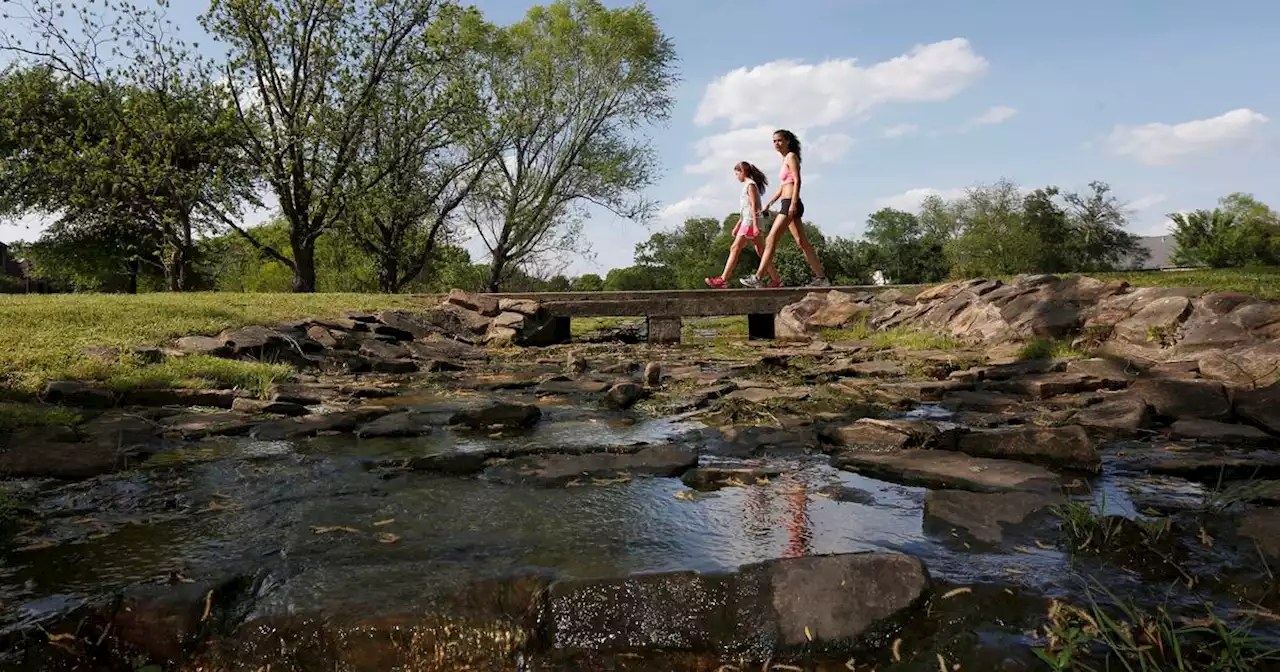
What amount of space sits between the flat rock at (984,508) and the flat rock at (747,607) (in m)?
0.65

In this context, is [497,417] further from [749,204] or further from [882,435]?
[749,204]

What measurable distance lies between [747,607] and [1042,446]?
7.98ft

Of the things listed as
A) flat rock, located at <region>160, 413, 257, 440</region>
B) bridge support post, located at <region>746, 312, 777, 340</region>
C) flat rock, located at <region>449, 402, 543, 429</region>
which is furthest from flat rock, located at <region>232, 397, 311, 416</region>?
bridge support post, located at <region>746, 312, 777, 340</region>

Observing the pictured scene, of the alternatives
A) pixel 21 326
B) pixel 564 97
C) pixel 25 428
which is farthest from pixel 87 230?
pixel 25 428

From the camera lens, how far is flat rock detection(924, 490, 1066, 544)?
2768mm

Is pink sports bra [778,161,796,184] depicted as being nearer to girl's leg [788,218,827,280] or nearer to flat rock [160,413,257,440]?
girl's leg [788,218,827,280]

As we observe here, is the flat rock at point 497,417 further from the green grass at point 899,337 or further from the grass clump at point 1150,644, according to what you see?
the green grass at point 899,337

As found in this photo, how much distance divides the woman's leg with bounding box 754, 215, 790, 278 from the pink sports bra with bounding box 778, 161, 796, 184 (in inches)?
22.2

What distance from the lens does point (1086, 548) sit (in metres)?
2.54

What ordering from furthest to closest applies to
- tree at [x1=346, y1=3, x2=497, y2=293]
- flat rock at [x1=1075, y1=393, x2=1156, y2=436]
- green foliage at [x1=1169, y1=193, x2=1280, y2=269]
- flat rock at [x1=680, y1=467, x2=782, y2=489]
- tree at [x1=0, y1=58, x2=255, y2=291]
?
green foliage at [x1=1169, y1=193, x2=1280, y2=269]
tree at [x1=346, y1=3, x2=497, y2=293]
tree at [x1=0, y1=58, x2=255, y2=291]
flat rock at [x1=1075, y1=393, x2=1156, y2=436]
flat rock at [x1=680, y1=467, x2=782, y2=489]

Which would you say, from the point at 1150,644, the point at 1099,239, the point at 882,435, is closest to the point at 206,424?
the point at 882,435

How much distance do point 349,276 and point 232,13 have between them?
1685 cm

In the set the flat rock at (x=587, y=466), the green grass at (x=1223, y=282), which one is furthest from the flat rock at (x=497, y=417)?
the green grass at (x=1223, y=282)

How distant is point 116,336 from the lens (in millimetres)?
7320
